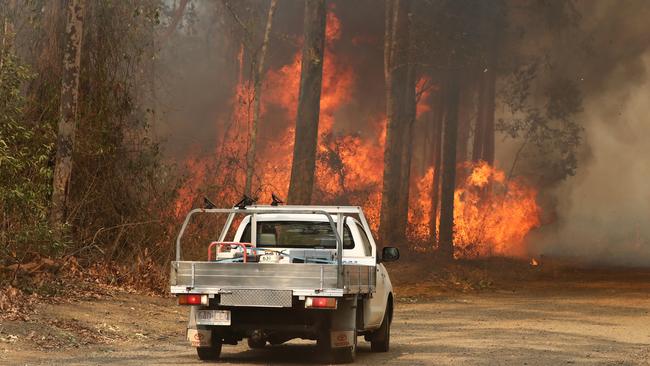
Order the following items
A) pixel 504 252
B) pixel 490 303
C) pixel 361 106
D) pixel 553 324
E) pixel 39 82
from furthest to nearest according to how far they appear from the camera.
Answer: pixel 361 106, pixel 504 252, pixel 490 303, pixel 39 82, pixel 553 324

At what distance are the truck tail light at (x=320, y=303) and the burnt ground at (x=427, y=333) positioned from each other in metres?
1.42

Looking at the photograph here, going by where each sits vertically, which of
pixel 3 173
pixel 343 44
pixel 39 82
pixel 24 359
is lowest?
pixel 24 359

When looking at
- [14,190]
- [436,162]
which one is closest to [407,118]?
[436,162]

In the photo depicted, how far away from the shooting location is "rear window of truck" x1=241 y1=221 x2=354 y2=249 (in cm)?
1552

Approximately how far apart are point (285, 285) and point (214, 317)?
883mm

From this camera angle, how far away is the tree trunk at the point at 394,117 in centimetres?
3969

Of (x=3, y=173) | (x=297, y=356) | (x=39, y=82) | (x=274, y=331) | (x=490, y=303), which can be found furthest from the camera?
(x=490, y=303)

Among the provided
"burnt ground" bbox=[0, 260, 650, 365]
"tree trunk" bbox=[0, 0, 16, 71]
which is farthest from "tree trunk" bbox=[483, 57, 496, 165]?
"tree trunk" bbox=[0, 0, 16, 71]

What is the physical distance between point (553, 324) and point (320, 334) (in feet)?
26.4

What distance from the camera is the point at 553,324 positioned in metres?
21.1

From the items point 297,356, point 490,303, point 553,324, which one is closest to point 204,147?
point 490,303

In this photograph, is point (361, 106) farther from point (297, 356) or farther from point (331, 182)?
Result: point (297, 356)

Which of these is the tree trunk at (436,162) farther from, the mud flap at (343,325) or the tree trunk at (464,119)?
the mud flap at (343,325)

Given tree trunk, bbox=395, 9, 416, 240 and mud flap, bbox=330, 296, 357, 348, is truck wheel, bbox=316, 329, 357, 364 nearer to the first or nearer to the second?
mud flap, bbox=330, 296, 357, 348
